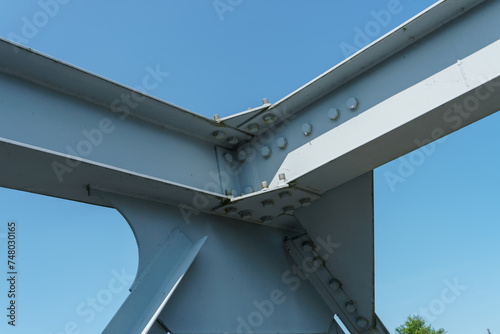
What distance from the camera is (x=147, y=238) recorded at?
9.68 ft

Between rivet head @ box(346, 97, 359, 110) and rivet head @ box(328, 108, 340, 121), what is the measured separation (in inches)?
3.8

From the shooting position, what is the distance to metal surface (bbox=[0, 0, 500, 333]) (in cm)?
250

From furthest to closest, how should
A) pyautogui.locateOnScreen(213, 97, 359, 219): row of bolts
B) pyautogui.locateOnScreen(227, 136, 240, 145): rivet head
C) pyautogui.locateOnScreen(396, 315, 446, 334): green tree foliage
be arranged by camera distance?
pyautogui.locateOnScreen(396, 315, 446, 334): green tree foliage < pyautogui.locateOnScreen(227, 136, 240, 145): rivet head < pyautogui.locateOnScreen(213, 97, 359, 219): row of bolts

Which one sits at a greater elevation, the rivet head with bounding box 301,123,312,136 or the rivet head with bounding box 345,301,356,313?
the rivet head with bounding box 301,123,312,136

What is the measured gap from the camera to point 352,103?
2.93 m

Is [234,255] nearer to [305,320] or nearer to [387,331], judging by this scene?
[305,320]

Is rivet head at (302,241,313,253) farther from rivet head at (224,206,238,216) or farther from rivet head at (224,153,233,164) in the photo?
rivet head at (224,153,233,164)

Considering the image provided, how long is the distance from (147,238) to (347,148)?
153 centimetres

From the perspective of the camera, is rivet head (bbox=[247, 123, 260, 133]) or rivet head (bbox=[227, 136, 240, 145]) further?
rivet head (bbox=[227, 136, 240, 145])

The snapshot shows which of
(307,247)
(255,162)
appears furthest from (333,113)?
(307,247)

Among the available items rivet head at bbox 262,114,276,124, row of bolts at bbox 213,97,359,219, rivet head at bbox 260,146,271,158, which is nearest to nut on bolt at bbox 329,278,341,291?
row of bolts at bbox 213,97,359,219

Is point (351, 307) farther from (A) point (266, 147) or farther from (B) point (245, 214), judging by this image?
(A) point (266, 147)

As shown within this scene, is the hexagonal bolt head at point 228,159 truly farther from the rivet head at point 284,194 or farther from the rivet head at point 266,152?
the rivet head at point 284,194

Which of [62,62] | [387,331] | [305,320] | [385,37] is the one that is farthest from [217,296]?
[385,37]
